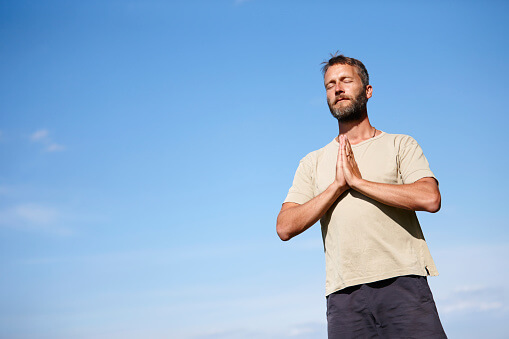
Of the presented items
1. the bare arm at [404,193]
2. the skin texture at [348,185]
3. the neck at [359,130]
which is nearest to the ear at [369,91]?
the skin texture at [348,185]

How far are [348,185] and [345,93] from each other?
3.26 feet

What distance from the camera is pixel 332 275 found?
4.57 m

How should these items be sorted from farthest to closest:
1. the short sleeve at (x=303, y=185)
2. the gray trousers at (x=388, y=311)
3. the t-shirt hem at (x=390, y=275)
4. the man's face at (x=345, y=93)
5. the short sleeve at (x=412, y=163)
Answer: the short sleeve at (x=303, y=185) → the man's face at (x=345, y=93) → the short sleeve at (x=412, y=163) → the t-shirt hem at (x=390, y=275) → the gray trousers at (x=388, y=311)

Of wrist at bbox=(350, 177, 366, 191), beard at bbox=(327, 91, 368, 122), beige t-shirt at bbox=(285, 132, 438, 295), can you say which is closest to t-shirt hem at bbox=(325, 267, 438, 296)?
beige t-shirt at bbox=(285, 132, 438, 295)

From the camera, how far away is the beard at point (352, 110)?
4918 millimetres

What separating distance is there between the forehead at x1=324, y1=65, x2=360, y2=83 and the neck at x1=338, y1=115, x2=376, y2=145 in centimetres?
44

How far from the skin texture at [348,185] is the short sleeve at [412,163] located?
8cm

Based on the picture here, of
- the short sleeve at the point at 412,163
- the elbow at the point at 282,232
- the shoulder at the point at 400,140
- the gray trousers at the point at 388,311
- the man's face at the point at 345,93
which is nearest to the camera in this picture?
the gray trousers at the point at 388,311

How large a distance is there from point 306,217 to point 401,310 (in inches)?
43.2

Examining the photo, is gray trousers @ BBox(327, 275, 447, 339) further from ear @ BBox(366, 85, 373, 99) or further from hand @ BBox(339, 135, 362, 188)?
ear @ BBox(366, 85, 373, 99)

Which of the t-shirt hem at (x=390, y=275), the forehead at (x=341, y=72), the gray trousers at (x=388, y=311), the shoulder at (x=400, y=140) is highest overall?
the forehead at (x=341, y=72)

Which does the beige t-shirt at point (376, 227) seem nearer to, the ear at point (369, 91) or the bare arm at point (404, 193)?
the bare arm at point (404, 193)

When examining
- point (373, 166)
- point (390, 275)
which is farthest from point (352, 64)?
point (390, 275)

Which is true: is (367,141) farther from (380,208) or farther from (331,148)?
(380,208)
